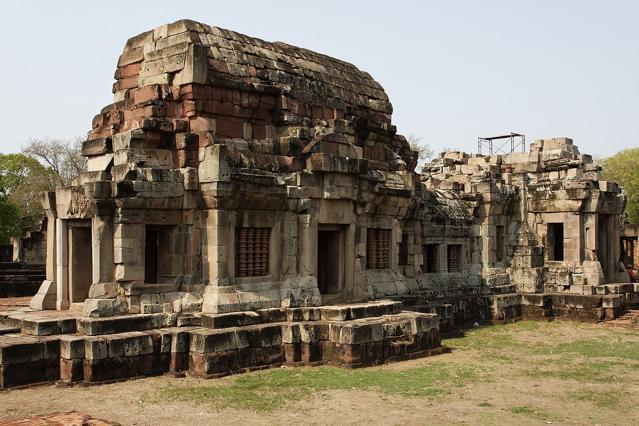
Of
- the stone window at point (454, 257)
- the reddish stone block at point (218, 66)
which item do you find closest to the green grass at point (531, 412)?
the reddish stone block at point (218, 66)

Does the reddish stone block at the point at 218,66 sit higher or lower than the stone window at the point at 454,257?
higher

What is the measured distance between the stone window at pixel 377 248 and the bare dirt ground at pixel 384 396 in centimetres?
340

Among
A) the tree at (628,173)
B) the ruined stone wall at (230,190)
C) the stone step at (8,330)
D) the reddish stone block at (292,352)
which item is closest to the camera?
the stone step at (8,330)

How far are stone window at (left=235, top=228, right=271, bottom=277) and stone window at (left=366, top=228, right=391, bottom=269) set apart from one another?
351 cm

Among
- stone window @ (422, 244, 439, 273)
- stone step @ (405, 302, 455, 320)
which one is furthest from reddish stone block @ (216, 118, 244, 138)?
stone window @ (422, 244, 439, 273)

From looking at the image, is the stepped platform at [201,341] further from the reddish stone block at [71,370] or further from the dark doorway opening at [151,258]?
the dark doorway opening at [151,258]

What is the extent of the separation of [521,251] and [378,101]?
297 inches

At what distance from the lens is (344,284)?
51.9 ft

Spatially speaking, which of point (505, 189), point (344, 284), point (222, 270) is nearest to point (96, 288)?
point (222, 270)

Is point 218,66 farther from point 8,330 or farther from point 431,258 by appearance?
point 431,258

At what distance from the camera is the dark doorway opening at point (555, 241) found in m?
22.7

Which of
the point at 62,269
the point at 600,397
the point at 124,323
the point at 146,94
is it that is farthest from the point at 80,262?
the point at 600,397

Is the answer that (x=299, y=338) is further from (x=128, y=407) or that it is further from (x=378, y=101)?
(x=378, y=101)

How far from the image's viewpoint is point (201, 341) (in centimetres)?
1202
